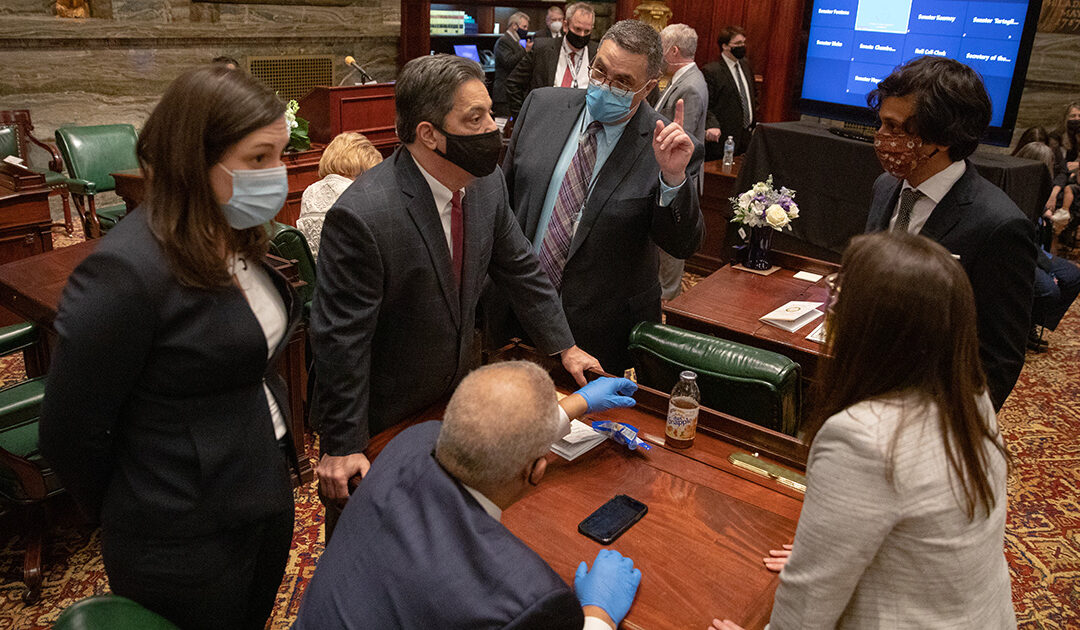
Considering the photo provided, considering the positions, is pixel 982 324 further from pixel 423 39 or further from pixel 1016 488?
pixel 423 39

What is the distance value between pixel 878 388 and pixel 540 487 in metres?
0.83

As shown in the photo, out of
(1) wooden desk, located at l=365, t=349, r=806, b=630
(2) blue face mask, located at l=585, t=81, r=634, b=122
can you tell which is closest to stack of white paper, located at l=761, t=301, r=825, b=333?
(2) blue face mask, located at l=585, t=81, r=634, b=122

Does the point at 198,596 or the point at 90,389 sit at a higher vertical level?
the point at 90,389

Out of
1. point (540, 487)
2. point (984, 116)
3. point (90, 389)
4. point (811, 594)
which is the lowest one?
point (540, 487)

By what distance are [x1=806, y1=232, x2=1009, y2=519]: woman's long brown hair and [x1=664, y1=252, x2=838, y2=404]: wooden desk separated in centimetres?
157

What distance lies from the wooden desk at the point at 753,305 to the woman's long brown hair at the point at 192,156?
75.4 inches

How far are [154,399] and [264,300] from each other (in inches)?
11.8

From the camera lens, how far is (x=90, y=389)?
1468mm

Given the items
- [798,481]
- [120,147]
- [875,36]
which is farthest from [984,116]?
[120,147]

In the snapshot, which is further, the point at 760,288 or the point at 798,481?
the point at 760,288

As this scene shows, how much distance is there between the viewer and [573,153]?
9.30 ft

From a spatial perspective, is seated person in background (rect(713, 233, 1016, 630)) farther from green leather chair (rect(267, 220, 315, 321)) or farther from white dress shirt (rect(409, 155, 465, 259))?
green leather chair (rect(267, 220, 315, 321))

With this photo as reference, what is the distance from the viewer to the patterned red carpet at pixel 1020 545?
2.81 meters

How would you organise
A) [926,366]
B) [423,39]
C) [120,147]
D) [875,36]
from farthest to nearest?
1. [423,39]
2. [875,36]
3. [120,147]
4. [926,366]
